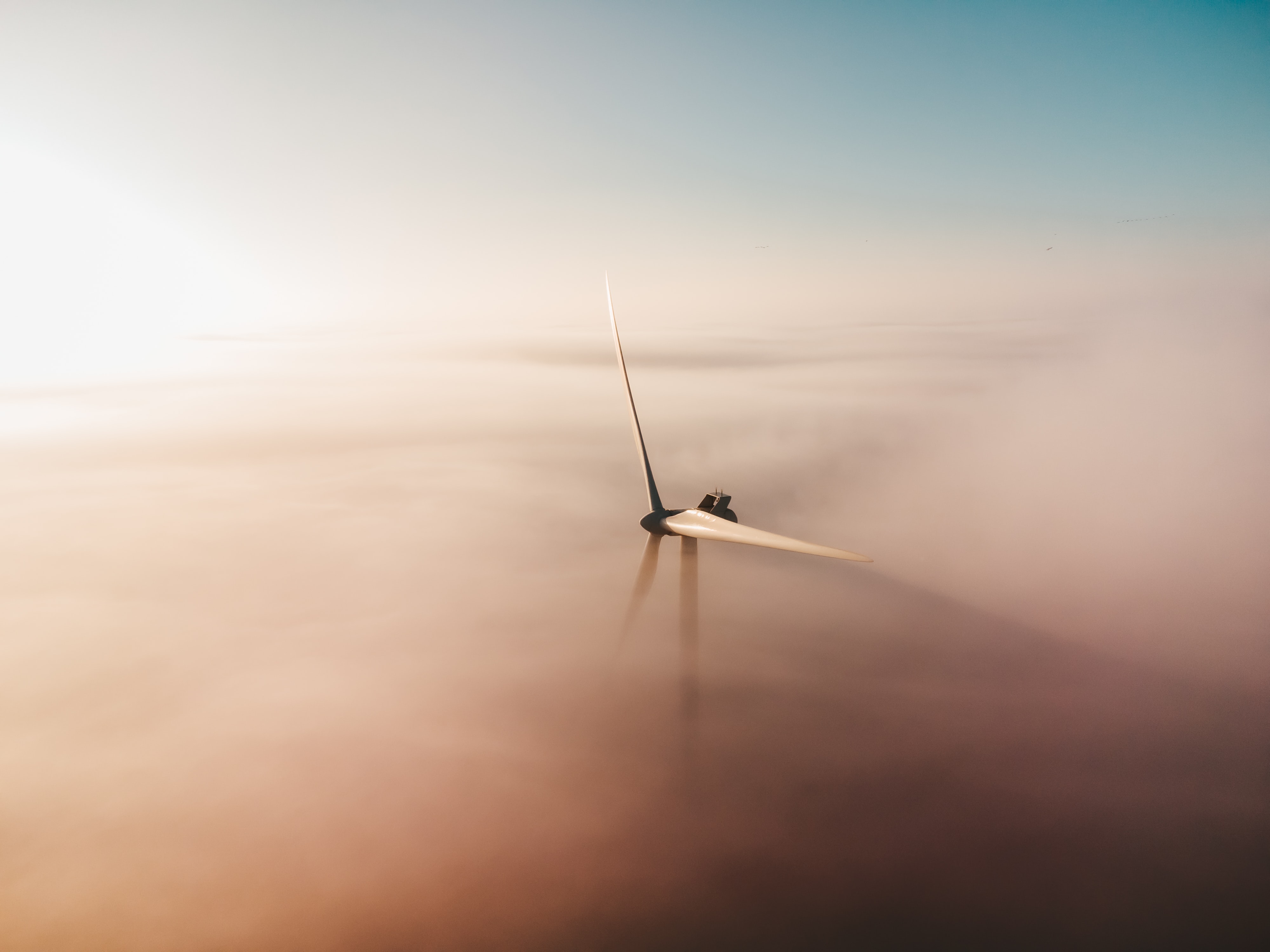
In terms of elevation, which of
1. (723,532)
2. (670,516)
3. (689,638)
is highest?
(670,516)

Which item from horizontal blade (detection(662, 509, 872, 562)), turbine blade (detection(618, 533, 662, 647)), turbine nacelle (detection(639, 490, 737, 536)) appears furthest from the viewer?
turbine blade (detection(618, 533, 662, 647))

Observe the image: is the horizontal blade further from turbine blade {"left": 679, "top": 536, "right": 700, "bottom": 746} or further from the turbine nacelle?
turbine blade {"left": 679, "top": 536, "right": 700, "bottom": 746}

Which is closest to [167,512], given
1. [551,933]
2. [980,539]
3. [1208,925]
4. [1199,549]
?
[551,933]

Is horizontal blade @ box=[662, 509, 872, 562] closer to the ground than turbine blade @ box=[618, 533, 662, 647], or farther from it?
farther from it

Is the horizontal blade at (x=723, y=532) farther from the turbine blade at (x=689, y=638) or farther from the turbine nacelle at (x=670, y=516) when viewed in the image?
the turbine blade at (x=689, y=638)

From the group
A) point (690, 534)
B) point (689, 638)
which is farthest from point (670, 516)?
point (689, 638)

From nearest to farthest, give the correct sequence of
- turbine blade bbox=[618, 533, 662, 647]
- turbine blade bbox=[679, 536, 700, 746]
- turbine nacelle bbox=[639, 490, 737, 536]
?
1. turbine nacelle bbox=[639, 490, 737, 536]
2. turbine blade bbox=[618, 533, 662, 647]
3. turbine blade bbox=[679, 536, 700, 746]

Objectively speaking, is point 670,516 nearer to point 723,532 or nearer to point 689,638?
point 723,532

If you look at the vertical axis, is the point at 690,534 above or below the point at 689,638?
above

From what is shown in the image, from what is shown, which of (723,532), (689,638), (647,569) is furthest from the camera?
(647,569)
